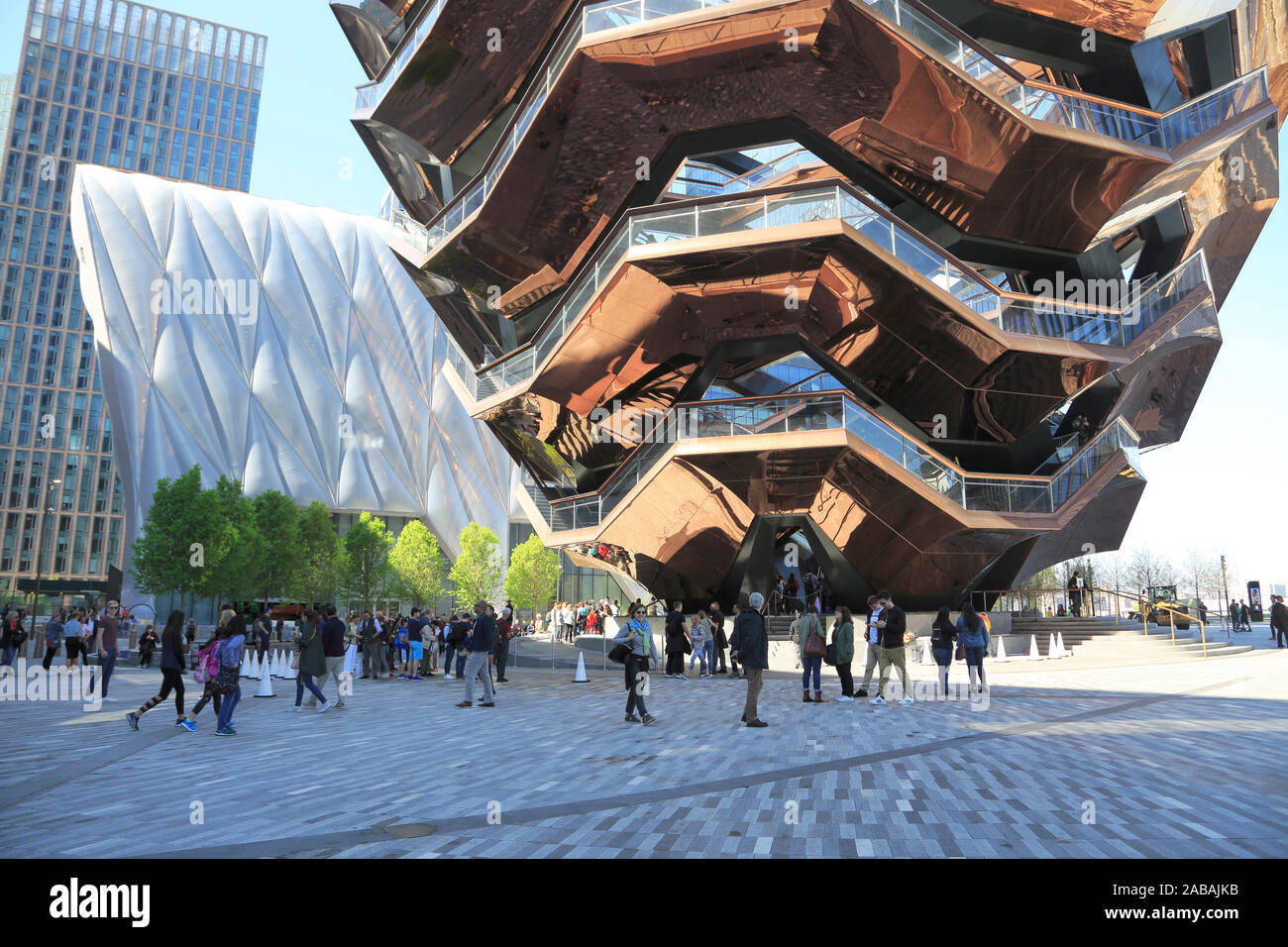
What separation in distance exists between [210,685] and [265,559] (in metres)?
41.9

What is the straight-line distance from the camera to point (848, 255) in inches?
832

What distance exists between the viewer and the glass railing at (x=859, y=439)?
21188 mm

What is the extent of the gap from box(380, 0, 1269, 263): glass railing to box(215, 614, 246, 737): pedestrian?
1806cm

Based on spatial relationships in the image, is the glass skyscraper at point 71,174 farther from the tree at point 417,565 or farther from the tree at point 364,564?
the tree at point 417,565

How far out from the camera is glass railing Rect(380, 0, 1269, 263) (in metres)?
21.5

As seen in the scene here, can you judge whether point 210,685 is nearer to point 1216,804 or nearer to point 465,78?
point 1216,804

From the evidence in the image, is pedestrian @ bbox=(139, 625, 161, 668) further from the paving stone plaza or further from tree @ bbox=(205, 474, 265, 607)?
tree @ bbox=(205, 474, 265, 607)

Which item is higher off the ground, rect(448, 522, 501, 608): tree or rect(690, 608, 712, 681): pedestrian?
rect(448, 522, 501, 608): tree

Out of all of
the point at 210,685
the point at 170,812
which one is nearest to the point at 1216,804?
the point at 170,812

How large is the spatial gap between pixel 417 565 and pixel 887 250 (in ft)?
160

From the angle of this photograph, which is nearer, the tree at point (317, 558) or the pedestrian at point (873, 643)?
the pedestrian at point (873, 643)

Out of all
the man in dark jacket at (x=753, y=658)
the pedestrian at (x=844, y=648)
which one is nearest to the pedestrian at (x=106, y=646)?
the man in dark jacket at (x=753, y=658)

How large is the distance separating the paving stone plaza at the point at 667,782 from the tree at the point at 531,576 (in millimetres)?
54901

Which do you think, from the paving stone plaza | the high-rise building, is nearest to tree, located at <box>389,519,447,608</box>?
the high-rise building
